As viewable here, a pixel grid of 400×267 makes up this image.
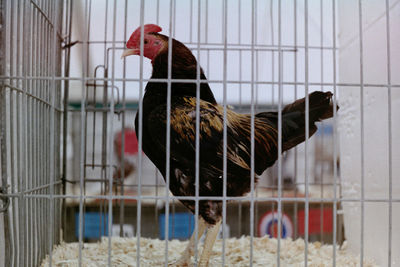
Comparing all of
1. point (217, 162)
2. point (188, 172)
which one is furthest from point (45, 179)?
point (217, 162)

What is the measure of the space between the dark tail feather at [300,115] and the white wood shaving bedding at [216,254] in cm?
54

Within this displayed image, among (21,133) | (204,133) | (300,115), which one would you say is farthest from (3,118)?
(300,115)

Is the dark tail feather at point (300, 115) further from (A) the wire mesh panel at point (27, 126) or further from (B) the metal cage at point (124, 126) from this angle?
(A) the wire mesh panel at point (27, 126)

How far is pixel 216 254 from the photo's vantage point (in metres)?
2.08

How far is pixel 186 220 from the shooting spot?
283 centimetres

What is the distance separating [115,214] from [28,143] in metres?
1.82

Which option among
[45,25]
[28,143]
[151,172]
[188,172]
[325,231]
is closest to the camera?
[28,143]

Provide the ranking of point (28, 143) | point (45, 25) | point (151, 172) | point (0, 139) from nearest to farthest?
point (0, 139), point (28, 143), point (45, 25), point (151, 172)

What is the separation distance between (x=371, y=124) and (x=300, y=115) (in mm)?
365

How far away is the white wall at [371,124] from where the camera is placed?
1699mm

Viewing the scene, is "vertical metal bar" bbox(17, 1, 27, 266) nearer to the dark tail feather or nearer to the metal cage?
the metal cage

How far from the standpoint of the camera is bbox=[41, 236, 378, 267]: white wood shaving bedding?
6.05 ft

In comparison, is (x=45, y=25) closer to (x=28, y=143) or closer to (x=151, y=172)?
(x=28, y=143)

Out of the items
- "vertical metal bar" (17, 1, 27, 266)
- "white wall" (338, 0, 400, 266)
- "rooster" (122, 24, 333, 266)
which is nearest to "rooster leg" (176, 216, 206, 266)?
"rooster" (122, 24, 333, 266)
